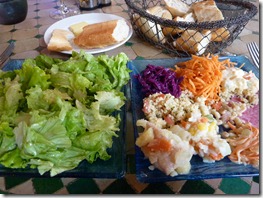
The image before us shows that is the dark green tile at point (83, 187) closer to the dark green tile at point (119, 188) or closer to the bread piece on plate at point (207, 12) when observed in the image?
the dark green tile at point (119, 188)

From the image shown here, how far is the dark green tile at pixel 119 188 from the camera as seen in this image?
0.65m

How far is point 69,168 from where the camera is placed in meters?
0.62

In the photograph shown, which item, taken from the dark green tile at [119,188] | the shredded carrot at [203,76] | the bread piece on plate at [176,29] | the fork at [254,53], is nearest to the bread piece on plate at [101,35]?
the bread piece on plate at [176,29]

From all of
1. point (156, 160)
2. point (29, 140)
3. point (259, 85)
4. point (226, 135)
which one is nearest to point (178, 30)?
point (259, 85)

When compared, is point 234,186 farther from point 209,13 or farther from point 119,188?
point 209,13

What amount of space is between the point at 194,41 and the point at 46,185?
77 cm

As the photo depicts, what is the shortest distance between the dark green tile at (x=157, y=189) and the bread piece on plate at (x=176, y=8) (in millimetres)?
914

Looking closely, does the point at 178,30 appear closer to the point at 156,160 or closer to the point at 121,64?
the point at 121,64

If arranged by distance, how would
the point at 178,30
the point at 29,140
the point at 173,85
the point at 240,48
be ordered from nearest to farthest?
the point at 29,140, the point at 173,85, the point at 178,30, the point at 240,48

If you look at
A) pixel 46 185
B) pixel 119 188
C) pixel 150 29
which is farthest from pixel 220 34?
pixel 46 185

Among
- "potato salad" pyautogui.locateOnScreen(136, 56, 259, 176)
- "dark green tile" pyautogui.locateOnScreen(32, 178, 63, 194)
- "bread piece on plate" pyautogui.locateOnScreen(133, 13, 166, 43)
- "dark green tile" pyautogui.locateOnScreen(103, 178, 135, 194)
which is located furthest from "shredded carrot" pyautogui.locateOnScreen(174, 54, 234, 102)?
"dark green tile" pyautogui.locateOnScreen(32, 178, 63, 194)

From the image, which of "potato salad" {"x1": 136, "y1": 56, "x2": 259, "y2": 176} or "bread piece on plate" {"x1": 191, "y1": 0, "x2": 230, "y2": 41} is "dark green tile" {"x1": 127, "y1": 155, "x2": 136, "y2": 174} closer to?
"potato salad" {"x1": 136, "y1": 56, "x2": 259, "y2": 176}

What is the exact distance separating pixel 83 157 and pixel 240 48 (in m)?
0.95

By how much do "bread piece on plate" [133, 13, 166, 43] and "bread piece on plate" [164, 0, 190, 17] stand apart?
190mm
